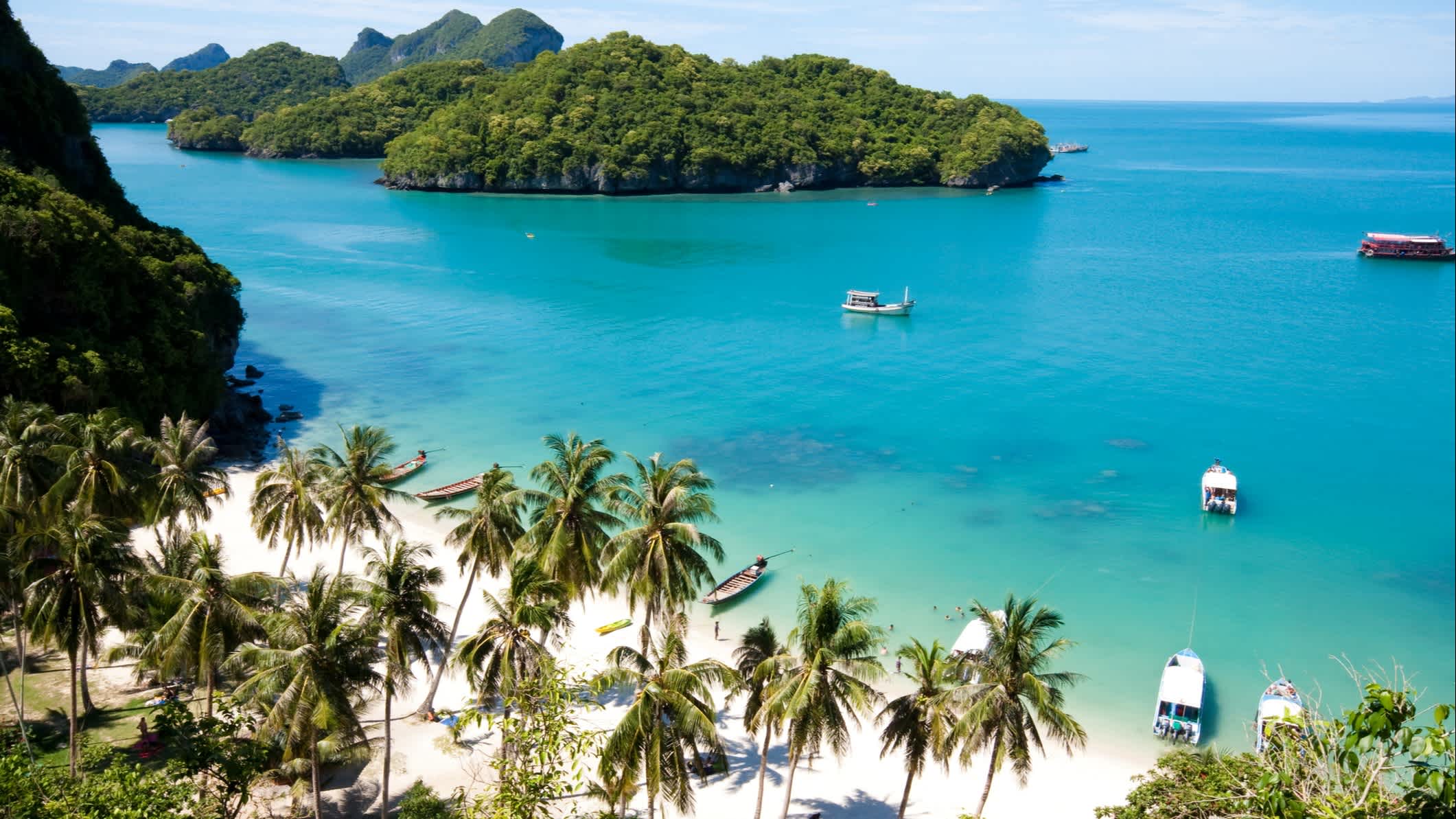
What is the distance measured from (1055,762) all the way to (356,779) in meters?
20.1

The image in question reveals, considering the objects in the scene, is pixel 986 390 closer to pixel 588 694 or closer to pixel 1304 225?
pixel 588 694

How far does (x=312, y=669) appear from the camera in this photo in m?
20.2

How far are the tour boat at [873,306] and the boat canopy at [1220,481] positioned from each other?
36860 mm

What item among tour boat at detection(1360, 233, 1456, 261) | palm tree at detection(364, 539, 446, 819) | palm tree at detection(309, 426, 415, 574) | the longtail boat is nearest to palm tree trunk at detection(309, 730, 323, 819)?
palm tree at detection(364, 539, 446, 819)

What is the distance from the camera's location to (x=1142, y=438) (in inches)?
2172

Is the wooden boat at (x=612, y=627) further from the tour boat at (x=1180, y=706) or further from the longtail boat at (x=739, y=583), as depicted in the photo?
the tour boat at (x=1180, y=706)

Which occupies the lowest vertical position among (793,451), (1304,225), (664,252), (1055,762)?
(1055,762)

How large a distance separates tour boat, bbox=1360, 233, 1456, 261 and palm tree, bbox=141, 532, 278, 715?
114 m

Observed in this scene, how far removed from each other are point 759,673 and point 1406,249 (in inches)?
4318

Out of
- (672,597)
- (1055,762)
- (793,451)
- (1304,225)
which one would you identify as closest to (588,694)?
(672,597)

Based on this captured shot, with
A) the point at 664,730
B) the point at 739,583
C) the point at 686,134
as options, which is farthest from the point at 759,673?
the point at 686,134

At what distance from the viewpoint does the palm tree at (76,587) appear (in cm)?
2302

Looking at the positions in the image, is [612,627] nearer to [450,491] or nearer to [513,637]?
[513,637]

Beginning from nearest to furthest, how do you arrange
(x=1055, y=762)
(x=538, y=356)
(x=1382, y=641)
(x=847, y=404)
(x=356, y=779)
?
(x=356, y=779), (x=1055, y=762), (x=1382, y=641), (x=847, y=404), (x=538, y=356)
